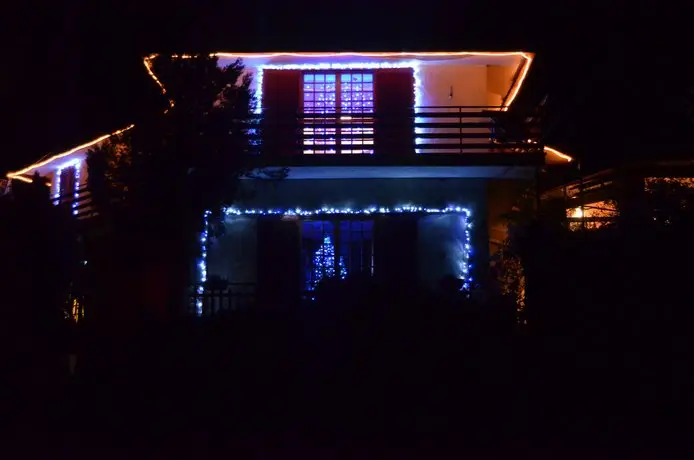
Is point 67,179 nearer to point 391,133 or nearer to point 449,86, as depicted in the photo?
point 391,133

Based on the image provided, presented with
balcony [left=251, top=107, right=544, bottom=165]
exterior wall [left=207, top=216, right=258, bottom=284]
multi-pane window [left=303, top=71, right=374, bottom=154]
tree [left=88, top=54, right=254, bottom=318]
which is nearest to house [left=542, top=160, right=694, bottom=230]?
balcony [left=251, top=107, right=544, bottom=165]

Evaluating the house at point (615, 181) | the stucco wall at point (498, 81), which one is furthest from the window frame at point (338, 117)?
the house at point (615, 181)

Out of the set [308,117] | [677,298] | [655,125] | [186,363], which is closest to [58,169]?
[308,117]

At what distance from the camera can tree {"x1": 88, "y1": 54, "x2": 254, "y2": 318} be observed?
11.9m

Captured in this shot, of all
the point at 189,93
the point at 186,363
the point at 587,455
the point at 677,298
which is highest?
the point at 189,93

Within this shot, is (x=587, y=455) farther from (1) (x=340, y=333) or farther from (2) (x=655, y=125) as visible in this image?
(2) (x=655, y=125)

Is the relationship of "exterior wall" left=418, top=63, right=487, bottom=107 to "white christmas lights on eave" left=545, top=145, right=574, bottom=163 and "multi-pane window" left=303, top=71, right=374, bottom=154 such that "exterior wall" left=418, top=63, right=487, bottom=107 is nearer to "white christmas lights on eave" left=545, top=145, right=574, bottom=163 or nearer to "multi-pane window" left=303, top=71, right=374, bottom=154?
"multi-pane window" left=303, top=71, right=374, bottom=154

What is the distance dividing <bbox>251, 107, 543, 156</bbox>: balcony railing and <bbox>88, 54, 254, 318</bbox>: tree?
1549 mm

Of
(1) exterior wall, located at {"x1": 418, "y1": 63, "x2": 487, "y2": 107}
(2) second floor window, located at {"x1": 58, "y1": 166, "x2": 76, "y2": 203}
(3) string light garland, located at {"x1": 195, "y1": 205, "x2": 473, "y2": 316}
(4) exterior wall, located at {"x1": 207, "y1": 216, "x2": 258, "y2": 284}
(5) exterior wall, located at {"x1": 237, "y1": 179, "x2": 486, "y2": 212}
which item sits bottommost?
(4) exterior wall, located at {"x1": 207, "y1": 216, "x2": 258, "y2": 284}

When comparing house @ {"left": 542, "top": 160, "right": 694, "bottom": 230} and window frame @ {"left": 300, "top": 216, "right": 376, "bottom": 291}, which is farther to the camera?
window frame @ {"left": 300, "top": 216, "right": 376, "bottom": 291}

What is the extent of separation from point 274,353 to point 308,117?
7.85 m

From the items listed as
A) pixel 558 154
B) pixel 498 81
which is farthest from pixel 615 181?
pixel 498 81

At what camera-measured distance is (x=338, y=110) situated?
16.3 meters

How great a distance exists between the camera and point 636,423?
26.2ft
